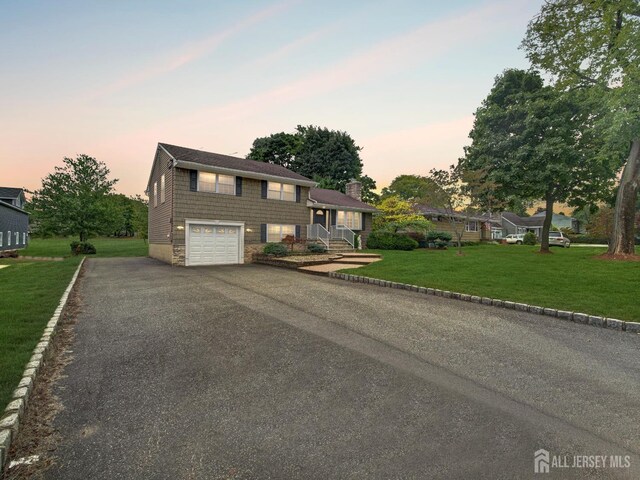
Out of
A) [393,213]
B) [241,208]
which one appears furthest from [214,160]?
[393,213]

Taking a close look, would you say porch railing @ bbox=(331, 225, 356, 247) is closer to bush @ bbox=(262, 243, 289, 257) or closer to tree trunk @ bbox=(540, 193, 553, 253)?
bush @ bbox=(262, 243, 289, 257)

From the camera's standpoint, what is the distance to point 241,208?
1802 cm

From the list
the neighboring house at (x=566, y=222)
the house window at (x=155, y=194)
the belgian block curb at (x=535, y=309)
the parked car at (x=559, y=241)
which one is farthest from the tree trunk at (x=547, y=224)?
the neighboring house at (x=566, y=222)

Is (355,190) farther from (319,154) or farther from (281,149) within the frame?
(281,149)

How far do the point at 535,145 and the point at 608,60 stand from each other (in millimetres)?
5911

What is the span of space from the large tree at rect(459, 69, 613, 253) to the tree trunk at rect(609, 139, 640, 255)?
97.5 inches

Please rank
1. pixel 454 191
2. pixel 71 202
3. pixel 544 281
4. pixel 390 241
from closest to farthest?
pixel 544 281 → pixel 454 191 → pixel 71 202 → pixel 390 241

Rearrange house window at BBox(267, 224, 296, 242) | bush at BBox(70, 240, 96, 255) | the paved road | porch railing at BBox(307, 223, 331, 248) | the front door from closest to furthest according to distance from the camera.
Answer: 1. the paved road
2. house window at BBox(267, 224, 296, 242)
3. porch railing at BBox(307, 223, 331, 248)
4. the front door
5. bush at BBox(70, 240, 96, 255)

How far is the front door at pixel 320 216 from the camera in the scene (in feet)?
76.3

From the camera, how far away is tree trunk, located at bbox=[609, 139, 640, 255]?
14.0 m

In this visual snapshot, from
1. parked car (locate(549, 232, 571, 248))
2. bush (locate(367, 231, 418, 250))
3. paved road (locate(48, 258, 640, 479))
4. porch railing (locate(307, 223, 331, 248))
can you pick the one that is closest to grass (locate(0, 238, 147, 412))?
paved road (locate(48, 258, 640, 479))

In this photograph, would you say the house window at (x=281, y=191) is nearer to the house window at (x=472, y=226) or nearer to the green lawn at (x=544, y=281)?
the green lawn at (x=544, y=281)

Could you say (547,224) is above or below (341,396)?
above

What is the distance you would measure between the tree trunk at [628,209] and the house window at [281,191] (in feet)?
58.7
